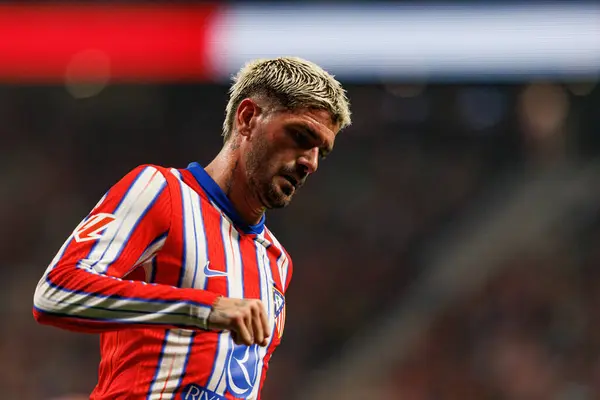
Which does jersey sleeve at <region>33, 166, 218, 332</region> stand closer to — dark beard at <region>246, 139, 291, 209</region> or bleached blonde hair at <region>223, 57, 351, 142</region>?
dark beard at <region>246, 139, 291, 209</region>

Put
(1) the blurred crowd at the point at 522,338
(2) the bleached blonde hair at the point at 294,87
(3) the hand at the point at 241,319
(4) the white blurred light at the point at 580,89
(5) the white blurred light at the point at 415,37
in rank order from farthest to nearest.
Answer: (4) the white blurred light at the point at 580,89 < (1) the blurred crowd at the point at 522,338 < (5) the white blurred light at the point at 415,37 < (2) the bleached blonde hair at the point at 294,87 < (3) the hand at the point at 241,319

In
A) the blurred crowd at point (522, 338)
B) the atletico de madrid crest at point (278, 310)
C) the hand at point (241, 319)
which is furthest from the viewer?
the blurred crowd at point (522, 338)

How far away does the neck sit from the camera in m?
2.31

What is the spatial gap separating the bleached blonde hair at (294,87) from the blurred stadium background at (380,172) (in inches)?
210

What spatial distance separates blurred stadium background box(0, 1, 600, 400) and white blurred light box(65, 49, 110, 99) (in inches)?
1.1

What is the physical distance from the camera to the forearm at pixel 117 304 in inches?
71.2

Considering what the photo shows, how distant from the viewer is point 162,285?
6.09 ft

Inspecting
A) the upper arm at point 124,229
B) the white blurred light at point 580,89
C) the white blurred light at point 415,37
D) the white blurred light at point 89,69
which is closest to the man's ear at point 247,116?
the upper arm at point 124,229

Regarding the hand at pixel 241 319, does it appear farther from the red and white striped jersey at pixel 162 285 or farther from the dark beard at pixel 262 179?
the dark beard at pixel 262 179

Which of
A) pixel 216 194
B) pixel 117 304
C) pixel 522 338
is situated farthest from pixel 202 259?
pixel 522 338

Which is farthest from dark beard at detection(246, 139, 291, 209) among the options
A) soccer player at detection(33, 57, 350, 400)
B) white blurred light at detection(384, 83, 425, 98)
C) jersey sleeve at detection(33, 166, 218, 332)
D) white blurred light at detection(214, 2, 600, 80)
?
white blurred light at detection(384, 83, 425, 98)

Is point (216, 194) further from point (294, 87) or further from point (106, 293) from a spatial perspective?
point (106, 293)

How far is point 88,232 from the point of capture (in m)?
1.92

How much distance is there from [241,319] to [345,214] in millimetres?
7740
